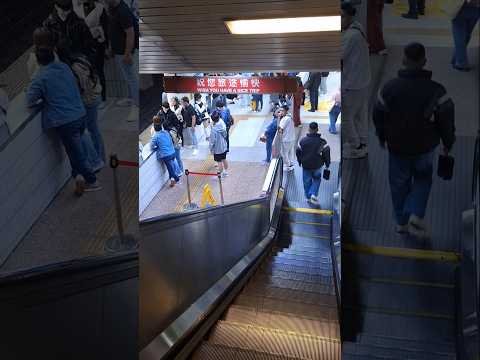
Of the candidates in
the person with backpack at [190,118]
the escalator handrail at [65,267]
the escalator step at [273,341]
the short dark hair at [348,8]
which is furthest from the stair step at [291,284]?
the short dark hair at [348,8]

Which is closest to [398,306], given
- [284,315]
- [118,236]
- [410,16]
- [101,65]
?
[410,16]

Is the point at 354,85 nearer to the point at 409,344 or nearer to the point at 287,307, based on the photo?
the point at 409,344

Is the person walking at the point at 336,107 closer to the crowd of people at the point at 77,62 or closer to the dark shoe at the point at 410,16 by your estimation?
the dark shoe at the point at 410,16

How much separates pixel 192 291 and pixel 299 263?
2037 mm

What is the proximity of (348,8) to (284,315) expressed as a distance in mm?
1976

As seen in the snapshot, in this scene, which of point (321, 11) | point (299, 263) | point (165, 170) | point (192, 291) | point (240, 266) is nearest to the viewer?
point (321, 11)

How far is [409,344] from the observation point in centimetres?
74

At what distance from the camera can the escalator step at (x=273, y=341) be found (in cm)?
166

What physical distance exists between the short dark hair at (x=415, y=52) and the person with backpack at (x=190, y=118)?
97 centimetres

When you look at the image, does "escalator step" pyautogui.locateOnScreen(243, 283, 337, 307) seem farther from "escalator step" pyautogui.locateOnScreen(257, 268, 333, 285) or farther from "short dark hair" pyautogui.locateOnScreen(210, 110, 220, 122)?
"short dark hair" pyautogui.locateOnScreen(210, 110, 220, 122)

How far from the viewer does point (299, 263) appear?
3910 millimetres

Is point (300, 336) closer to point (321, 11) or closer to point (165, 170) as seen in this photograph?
point (165, 170)

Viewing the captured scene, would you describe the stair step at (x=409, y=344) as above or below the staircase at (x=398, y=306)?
below

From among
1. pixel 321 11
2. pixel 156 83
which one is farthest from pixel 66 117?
pixel 321 11
